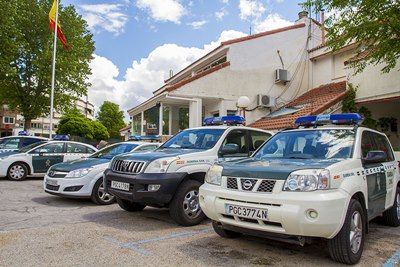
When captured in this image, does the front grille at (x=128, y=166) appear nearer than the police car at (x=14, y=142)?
Yes

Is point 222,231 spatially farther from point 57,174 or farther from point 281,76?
point 281,76

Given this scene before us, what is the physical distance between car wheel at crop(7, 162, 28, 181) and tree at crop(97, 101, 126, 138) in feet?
184

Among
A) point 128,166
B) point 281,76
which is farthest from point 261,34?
point 128,166

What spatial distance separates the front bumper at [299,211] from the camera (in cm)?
383

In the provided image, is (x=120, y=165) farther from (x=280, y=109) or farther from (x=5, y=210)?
(x=280, y=109)

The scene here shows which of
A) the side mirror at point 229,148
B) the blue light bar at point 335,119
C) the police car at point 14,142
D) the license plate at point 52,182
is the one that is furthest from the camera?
the police car at point 14,142

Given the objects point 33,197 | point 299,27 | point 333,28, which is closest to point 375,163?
point 333,28

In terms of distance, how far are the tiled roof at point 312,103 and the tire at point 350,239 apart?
8232mm

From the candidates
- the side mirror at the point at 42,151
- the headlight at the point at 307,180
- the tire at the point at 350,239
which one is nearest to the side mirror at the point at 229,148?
the headlight at the point at 307,180

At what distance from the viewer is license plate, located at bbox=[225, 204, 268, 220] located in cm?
409

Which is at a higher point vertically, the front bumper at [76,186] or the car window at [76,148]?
the car window at [76,148]

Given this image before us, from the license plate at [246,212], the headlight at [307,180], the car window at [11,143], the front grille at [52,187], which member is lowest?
the front grille at [52,187]

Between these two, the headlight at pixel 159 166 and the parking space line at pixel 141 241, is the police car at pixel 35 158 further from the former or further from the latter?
the parking space line at pixel 141 241

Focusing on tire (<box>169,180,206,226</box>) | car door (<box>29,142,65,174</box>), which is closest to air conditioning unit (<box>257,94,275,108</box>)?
car door (<box>29,142,65,174</box>)
